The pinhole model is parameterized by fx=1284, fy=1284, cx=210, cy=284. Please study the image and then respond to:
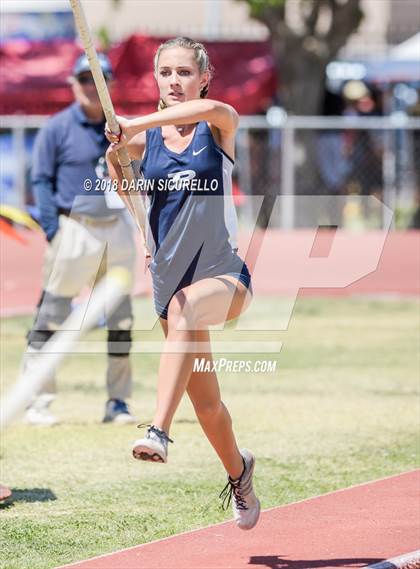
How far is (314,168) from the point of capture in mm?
20984

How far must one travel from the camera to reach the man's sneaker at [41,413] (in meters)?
9.37

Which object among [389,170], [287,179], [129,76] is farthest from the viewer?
[129,76]

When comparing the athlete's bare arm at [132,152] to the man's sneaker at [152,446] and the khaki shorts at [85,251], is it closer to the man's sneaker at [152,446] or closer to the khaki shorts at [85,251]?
the man's sneaker at [152,446]

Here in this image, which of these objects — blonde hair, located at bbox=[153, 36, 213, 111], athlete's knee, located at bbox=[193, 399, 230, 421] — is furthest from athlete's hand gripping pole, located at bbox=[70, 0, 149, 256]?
athlete's knee, located at bbox=[193, 399, 230, 421]

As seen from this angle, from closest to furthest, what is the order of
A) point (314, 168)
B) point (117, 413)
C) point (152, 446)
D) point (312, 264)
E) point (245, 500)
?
point (152, 446) < point (245, 500) < point (117, 413) < point (312, 264) < point (314, 168)

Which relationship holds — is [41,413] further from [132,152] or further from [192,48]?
[192,48]

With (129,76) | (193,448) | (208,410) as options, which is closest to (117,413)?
(193,448)

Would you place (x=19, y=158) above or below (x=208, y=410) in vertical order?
below

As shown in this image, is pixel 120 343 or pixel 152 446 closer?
pixel 152 446

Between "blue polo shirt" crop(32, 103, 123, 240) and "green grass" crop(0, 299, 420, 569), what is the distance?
1.57m

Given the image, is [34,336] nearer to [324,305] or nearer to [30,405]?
[30,405]

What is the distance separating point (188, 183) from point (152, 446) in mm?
1247

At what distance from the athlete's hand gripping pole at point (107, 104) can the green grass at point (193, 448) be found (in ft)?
4.99

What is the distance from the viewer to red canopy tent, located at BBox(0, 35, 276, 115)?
21.8 meters
